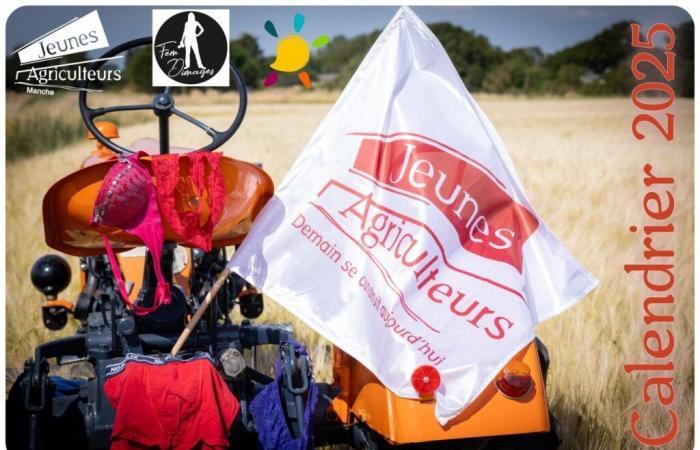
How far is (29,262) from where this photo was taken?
7773 mm

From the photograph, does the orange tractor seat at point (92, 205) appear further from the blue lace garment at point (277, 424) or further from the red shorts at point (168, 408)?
the blue lace garment at point (277, 424)

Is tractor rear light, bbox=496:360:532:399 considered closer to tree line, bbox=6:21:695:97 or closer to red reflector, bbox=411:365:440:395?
red reflector, bbox=411:365:440:395

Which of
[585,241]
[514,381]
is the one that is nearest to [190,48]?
[514,381]

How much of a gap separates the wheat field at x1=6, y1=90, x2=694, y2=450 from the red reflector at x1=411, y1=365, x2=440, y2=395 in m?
1.72

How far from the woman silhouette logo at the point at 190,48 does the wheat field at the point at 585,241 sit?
119 cm

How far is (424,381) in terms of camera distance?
361 centimetres

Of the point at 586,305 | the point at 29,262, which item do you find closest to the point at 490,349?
the point at 586,305

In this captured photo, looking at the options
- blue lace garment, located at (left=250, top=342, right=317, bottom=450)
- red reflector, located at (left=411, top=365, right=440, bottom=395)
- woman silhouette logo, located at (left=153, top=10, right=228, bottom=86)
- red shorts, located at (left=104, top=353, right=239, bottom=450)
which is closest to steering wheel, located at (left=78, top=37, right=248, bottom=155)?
woman silhouette logo, located at (left=153, top=10, right=228, bottom=86)

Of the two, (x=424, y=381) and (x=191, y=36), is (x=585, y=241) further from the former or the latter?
(x=424, y=381)

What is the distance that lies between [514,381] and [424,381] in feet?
1.22

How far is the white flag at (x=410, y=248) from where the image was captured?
3744 mm

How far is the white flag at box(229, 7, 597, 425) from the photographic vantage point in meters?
3.74

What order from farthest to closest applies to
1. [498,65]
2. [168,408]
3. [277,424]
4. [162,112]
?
[498,65] → [162,112] → [277,424] → [168,408]

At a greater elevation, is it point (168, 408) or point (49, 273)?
point (49, 273)
